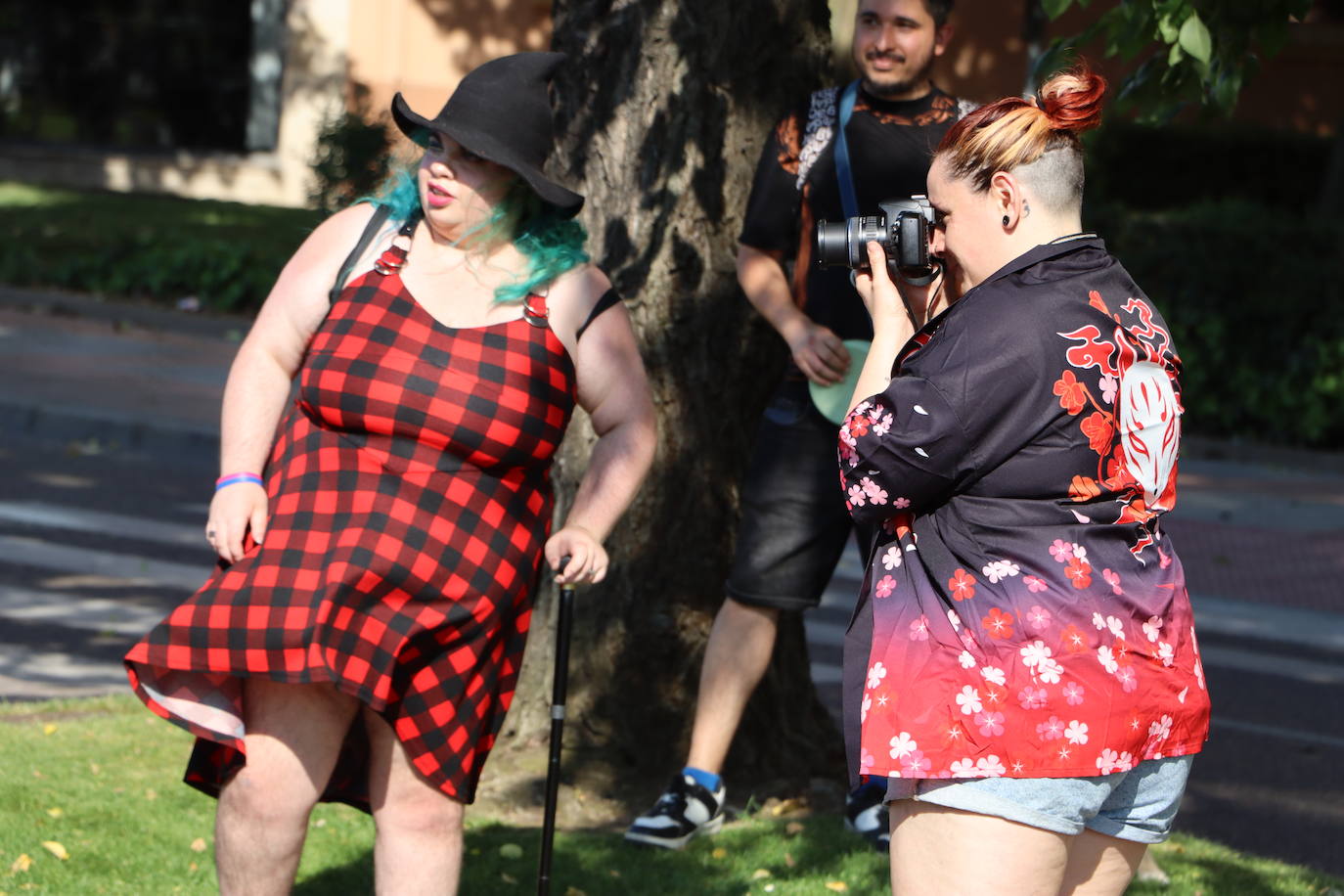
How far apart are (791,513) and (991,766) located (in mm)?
1994

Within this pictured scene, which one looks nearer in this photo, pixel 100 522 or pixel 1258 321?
pixel 100 522

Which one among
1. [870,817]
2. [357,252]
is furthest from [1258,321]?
[357,252]

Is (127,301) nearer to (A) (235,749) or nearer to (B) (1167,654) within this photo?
(A) (235,749)

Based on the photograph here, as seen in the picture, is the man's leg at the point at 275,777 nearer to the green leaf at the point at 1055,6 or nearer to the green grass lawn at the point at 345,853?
the green grass lawn at the point at 345,853

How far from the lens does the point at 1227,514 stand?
1080 cm

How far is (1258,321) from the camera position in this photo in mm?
12859

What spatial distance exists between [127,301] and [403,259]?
1338 cm

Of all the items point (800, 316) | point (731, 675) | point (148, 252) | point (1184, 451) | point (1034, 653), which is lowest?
point (1184, 451)

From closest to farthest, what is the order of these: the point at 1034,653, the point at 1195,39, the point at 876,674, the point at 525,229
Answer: the point at 1034,653
the point at 876,674
the point at 525,229
the point at 1195,39

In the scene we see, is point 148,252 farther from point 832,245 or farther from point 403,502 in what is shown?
point 832,245

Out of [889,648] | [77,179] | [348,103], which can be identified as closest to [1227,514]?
[889,648]

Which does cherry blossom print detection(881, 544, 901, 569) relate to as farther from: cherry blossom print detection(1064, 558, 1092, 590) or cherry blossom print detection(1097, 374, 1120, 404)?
cherry blossom print detection(1097, 374, 1120, 404)

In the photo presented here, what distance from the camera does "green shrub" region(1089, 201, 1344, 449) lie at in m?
12.7

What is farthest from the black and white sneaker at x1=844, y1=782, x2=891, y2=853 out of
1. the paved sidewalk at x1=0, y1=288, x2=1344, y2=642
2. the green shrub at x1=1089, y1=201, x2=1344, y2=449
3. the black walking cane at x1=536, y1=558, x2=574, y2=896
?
the green shrub at x1=1089, y1=201, x2=1344, y2=449
